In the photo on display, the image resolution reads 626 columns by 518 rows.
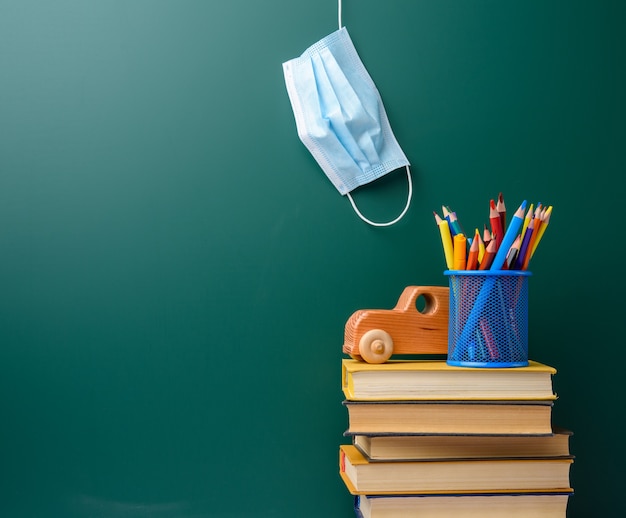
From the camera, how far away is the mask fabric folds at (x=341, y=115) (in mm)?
1230

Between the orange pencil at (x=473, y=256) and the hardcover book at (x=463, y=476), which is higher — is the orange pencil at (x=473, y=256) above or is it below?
above

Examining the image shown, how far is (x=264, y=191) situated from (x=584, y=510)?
80 centimetres

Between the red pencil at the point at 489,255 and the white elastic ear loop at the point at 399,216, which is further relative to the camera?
the white elastic ear loop at the point at 399,216

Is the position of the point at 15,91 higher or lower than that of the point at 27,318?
higher

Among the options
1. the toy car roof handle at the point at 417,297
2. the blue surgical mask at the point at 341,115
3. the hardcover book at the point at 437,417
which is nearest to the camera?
the hardcover book at the point at 437,417

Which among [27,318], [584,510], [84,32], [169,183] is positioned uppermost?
[84,32]

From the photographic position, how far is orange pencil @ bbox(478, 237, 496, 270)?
1036 millimetres

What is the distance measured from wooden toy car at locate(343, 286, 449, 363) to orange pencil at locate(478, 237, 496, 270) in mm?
103

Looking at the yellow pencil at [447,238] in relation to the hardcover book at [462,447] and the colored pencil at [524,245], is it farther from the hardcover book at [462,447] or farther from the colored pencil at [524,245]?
the hardcover book at [462,447]

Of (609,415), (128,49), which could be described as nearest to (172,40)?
(128,49)

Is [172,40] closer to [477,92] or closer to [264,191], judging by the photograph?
[264,191]

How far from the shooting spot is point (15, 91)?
123 cm

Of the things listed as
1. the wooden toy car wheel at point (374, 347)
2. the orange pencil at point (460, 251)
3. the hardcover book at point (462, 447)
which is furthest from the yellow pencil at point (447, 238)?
the hardcover book at point (462, 447)

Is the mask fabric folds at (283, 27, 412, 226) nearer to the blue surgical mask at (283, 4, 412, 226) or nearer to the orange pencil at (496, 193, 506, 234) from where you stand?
the blue surgical mask at (283, 4, 412, 226)
